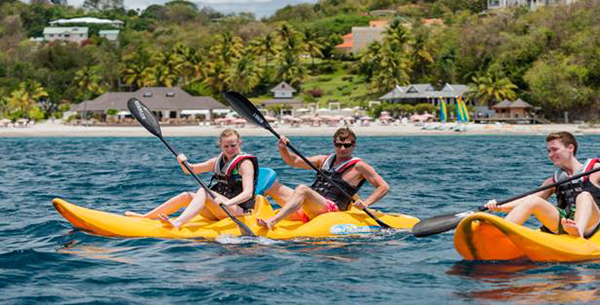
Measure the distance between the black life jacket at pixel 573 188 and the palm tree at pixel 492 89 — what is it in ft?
167

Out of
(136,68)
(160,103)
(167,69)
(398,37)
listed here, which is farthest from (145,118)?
(136,68)

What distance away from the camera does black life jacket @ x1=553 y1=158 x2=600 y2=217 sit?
7.37 meters

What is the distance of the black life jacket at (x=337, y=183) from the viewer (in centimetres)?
903

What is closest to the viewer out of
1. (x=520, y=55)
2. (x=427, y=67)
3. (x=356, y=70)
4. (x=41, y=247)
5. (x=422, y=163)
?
(x=41, y=247)

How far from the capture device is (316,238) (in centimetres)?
877

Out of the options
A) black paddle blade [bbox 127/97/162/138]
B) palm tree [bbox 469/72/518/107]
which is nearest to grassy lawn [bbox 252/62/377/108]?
palm tree [bbox 469/72/518/107]

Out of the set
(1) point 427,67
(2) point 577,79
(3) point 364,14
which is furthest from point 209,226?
(3) point 364,14

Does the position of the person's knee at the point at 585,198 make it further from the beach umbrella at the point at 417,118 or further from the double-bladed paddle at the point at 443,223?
the beach umbrella at the point at 417,118

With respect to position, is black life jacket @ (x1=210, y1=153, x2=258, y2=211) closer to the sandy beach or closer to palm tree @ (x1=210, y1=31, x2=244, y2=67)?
the sandy beach

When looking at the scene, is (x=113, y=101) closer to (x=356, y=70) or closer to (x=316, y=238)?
(x=356, y=70)

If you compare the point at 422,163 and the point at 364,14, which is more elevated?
the point at 364,14

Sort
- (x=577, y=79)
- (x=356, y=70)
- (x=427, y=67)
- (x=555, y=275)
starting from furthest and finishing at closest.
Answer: (x=356, y=70) < (x=427, y=67) < (x=577, y=79) < (x=555, y=275)

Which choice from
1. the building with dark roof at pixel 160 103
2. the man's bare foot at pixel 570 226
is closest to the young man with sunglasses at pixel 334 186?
the man's bare foot at pixel 570 226

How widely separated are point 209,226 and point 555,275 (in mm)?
3584
